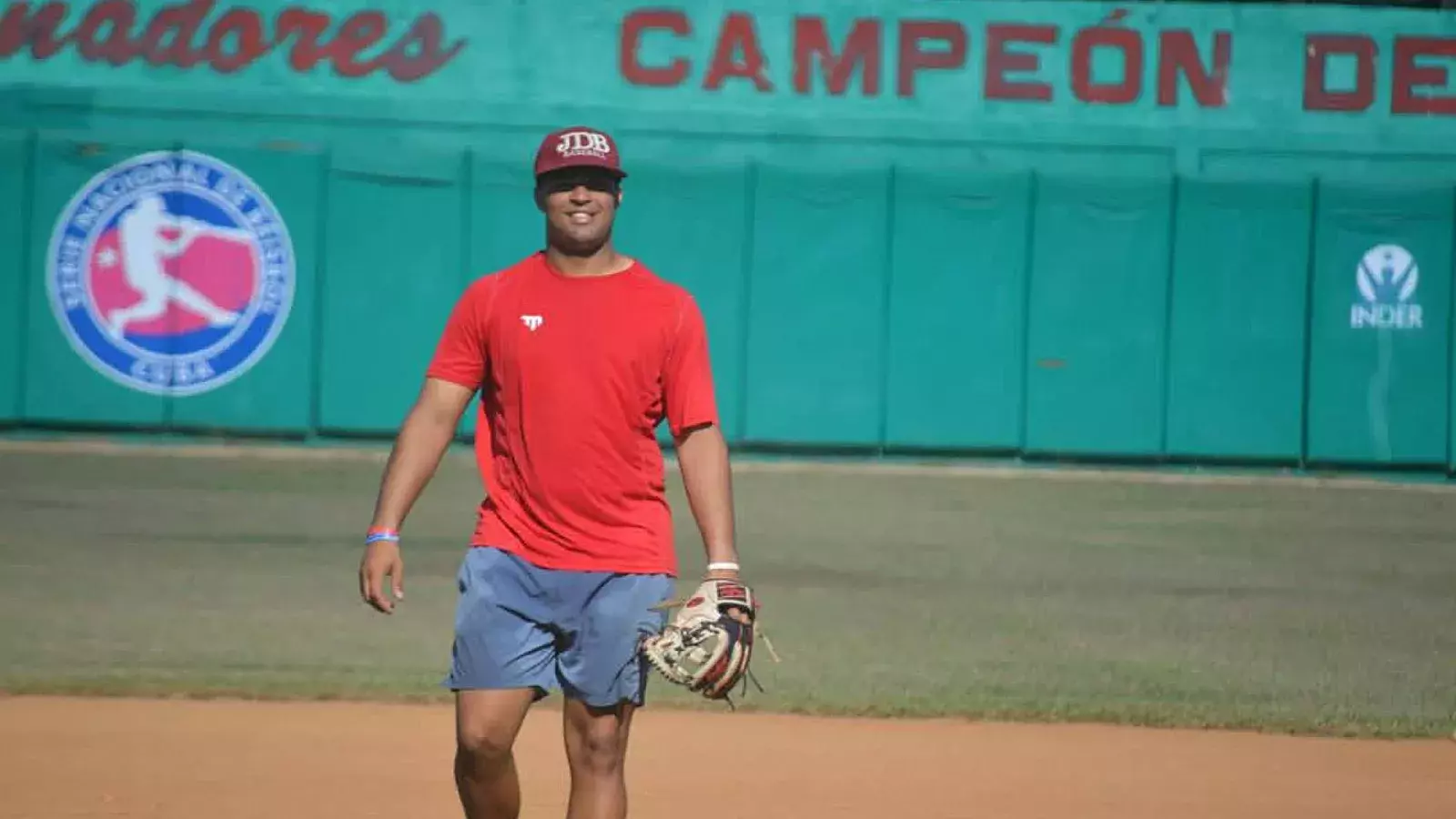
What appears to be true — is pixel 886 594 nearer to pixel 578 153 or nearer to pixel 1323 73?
pixel 578 153

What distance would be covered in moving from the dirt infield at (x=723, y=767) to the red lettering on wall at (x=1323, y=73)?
15.0m

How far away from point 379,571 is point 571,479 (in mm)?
487

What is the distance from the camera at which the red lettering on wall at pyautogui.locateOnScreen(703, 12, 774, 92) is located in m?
22.7

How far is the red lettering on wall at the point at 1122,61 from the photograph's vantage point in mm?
22812

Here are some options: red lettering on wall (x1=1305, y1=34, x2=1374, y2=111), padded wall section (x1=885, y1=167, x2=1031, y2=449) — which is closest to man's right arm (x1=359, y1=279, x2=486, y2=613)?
padded wall section (x1=885, y1=167, x2=1031, y2=449)

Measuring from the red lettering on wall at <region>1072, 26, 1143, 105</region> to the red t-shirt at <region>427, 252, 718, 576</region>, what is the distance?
1794cm

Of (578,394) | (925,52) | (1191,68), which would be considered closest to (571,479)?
(578,394)

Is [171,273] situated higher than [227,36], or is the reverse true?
[227,36]

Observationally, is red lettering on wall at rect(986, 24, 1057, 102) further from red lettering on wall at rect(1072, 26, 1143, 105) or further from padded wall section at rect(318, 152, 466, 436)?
padded wall section at rect(318, 152, 466, 436)

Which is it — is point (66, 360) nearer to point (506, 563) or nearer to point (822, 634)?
point (822, 634)

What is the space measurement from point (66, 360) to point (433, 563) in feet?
29.3

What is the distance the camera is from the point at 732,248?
21.1 meters

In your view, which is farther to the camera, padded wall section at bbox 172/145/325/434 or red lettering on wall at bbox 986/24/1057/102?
red lettering on wall at bbox 986/24/1057/102

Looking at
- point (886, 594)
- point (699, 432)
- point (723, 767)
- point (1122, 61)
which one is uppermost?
point (1122, 61)
